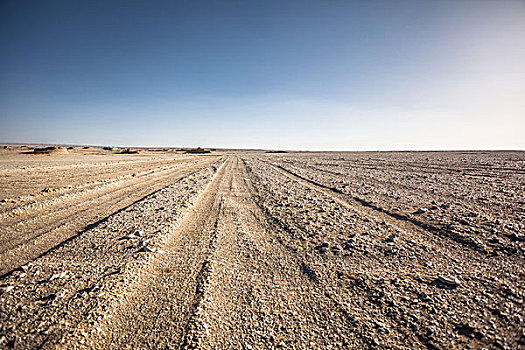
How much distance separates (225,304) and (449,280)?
382cm

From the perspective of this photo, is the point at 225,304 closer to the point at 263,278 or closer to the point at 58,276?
the point at 263,278

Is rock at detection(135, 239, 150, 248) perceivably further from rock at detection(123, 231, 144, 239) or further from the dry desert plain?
rock at detection(123, 231, 144, 239)

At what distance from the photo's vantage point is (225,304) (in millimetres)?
3383

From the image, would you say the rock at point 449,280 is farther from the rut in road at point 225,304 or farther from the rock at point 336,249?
the rut in road at point 225,304

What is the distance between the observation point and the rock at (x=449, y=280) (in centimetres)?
370

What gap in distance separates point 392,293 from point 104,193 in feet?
42.1

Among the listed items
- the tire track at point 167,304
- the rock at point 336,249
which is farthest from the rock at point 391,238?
the tire track at point 167,304

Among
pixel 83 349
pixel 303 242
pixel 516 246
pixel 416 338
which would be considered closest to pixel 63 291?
pixel 83 349

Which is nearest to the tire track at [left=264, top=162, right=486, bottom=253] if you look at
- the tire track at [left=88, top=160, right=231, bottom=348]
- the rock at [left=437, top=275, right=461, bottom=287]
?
the rock at [left=437, top=275, right=461, bottom=287]

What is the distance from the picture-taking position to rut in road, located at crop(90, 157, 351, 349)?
2.79m

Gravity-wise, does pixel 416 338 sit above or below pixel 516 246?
below

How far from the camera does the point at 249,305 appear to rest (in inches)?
133

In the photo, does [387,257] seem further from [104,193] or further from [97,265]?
[104,193]

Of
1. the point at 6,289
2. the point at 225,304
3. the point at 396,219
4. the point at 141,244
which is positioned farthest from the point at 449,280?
the point at 6,289
